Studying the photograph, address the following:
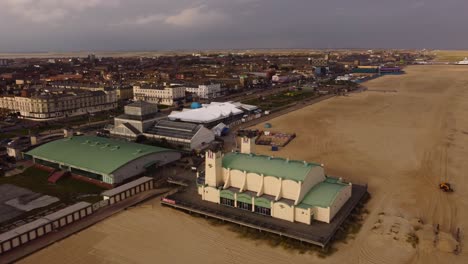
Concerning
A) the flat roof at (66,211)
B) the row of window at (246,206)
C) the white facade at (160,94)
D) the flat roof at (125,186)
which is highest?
the white facade at (160,94)

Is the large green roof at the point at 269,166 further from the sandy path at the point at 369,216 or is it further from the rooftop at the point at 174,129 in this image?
the rooftop at the point at 174,129

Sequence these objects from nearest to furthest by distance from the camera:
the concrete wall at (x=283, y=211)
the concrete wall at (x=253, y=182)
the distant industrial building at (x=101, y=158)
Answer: the concrete wall at (x=283, y=211), the concrete wall at (x=253, y=182), the distant industrial building at (x=101, y=158)

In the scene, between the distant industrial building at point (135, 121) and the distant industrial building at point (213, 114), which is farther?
the distant industrial building at point (213, 114)

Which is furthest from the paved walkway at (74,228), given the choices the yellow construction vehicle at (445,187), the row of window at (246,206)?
the yellow construction vehicle at (445,187)

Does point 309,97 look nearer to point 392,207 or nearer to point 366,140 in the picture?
point 366,140

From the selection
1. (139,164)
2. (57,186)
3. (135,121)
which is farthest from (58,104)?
(139,164)

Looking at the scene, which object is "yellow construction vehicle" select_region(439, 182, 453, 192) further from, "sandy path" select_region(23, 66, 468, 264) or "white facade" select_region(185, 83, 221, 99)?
"white facade" select_region(185, 83, 221, 99)

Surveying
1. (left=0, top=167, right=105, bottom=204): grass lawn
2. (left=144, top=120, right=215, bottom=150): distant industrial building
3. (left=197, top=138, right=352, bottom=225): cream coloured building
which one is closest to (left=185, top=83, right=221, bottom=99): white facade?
(left=144, top=120, right=215, bottom=150): distant industrial building
